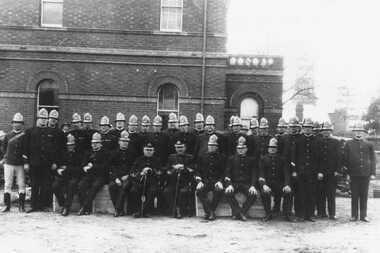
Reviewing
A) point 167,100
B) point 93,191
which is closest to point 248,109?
point 167,100

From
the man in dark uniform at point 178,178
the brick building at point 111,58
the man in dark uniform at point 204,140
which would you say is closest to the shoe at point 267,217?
the man in dark uniform at point 178,178

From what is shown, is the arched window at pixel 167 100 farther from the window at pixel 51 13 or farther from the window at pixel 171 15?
the window at pixel 51 13

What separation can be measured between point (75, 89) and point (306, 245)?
411 inches

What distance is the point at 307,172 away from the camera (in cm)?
952

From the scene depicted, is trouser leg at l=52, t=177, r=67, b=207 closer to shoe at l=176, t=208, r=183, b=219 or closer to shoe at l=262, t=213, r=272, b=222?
shoe at l=176, t=208, r=183, b=219

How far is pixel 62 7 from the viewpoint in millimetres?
15383

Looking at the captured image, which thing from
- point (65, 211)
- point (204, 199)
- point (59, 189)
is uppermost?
point (59, 189)

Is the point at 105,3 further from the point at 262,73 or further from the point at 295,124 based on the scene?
the point at 295,124

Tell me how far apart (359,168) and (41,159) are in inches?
279

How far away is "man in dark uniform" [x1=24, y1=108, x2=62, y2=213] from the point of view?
973 centimetres

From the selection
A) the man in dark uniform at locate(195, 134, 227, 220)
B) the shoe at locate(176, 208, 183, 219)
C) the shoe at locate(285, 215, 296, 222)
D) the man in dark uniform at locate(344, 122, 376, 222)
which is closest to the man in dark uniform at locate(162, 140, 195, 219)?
the shoe at locate(176, 208, 183, 219)

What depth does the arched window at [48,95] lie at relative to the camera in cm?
1524

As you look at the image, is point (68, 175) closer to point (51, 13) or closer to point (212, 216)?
point (212, 216)

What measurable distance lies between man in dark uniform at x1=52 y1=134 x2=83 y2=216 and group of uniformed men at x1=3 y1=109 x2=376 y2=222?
0.07 feet
